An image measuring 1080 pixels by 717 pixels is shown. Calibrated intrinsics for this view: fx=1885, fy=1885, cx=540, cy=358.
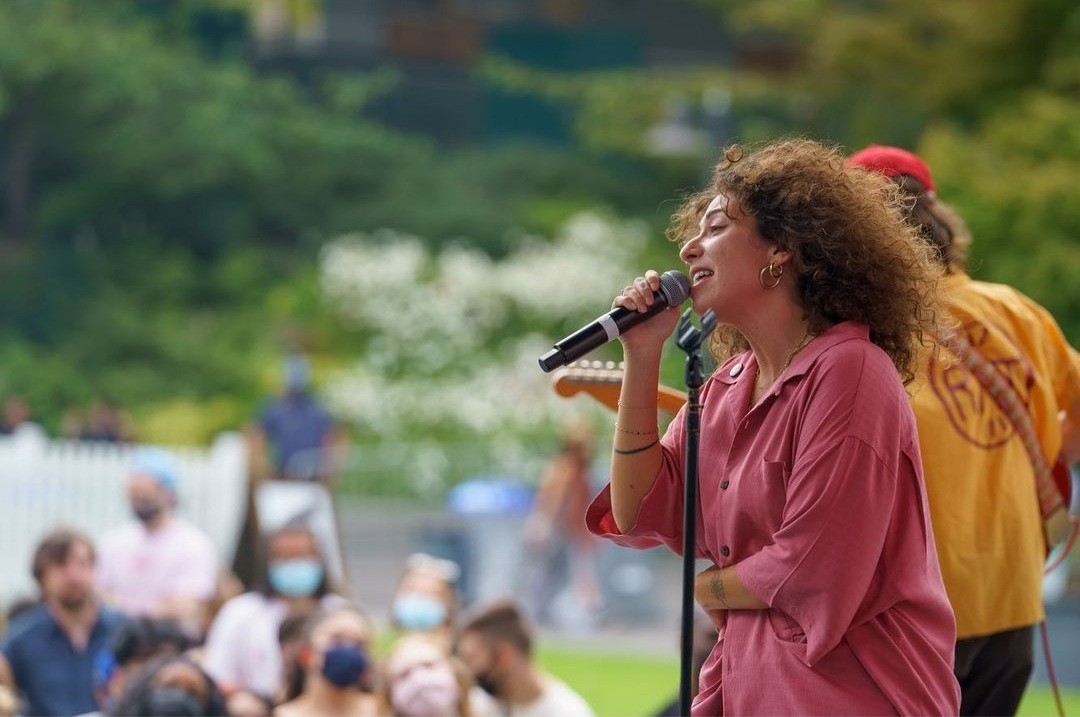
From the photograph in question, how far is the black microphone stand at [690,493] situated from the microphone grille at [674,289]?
77 mm

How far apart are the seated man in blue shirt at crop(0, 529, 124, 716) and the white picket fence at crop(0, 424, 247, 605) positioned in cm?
428

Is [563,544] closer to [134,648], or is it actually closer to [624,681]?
[624,681]

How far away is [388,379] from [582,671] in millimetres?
→ 11037

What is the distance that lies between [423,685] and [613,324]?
121 inches

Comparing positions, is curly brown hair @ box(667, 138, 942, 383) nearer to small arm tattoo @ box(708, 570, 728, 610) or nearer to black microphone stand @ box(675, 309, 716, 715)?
black microphone stand @ box(675, 309, 716, 715)

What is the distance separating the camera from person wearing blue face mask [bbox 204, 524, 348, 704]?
27.7 feet

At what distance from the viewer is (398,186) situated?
27094mm

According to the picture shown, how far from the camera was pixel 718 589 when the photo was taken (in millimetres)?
3570

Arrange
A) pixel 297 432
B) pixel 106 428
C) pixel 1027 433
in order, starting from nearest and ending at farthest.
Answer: pixel 1027 433, pixel 297 432, pixel 106 428

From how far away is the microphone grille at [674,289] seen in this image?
3596mm

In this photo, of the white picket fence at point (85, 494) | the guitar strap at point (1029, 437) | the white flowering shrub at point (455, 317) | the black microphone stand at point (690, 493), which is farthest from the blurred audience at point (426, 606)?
the white flowering shrub at point (455, 317)

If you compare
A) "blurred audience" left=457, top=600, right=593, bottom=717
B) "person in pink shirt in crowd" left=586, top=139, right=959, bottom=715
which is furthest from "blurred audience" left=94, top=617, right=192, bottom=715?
"person in pink shirt in crowd" left=586, top=139, right=959, bottom=715

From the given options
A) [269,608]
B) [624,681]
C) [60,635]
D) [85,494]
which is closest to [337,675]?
[269,608]

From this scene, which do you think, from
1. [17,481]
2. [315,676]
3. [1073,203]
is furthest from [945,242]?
[1073,203]
